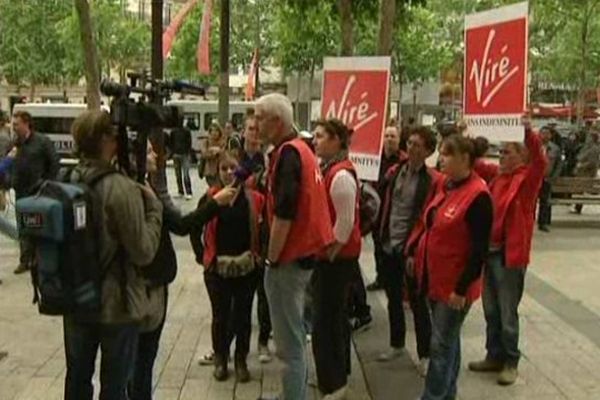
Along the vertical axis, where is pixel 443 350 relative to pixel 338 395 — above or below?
above

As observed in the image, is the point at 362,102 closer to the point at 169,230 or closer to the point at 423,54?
the point at 169,230

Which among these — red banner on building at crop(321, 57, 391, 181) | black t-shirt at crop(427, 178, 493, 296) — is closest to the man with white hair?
black t-shirt at crop(427, 178, 493, 296)

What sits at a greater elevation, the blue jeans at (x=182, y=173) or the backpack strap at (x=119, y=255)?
the backpack strap at (x=119, y=255)

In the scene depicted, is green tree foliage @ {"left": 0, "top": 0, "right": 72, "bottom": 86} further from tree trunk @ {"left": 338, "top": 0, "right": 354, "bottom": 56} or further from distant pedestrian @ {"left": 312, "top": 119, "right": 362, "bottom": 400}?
distant pedestrian @ {"left": 312, "top": 119, "right": 362, "bottom": 400}

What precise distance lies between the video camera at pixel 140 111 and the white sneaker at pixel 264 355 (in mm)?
2259

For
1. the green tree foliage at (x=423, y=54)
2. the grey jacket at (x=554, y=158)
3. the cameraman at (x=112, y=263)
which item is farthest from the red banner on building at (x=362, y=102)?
the green tree foliage at (x=423, y=54)

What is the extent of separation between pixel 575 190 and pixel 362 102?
9.17 meters

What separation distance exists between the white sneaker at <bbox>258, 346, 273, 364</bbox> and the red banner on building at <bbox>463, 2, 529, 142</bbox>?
6.87ft

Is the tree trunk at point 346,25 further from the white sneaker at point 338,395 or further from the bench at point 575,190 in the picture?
the white sneaker at point 338,395

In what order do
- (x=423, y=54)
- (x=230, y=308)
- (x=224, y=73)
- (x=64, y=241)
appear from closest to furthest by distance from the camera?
(x=64, y=241), (x=230, y=308), (x=224, y=73), (x=423, y=54)

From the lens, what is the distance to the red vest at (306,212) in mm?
4496

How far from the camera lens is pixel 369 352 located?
259 inches

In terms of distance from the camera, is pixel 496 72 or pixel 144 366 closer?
pixel 144 366

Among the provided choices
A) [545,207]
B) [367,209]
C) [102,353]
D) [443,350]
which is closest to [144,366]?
[102,353]
